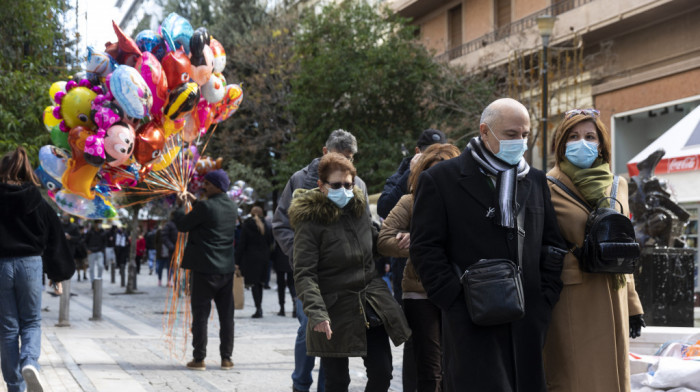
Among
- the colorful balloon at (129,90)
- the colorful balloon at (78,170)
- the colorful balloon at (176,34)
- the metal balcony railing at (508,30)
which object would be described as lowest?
the colorful balloon at (78,170)

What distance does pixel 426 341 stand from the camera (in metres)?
5.98

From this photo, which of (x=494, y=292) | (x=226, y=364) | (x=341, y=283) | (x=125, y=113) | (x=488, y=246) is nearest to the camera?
(x=494, y=292)

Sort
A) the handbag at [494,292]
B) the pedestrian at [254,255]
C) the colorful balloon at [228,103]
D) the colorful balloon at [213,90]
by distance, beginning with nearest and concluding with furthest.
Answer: the handbag at [494,292], the colorful balloon at [213,90], the colorful balloon at [228,103], the pedestrian at [254,255]

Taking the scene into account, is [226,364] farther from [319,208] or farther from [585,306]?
[585,306]

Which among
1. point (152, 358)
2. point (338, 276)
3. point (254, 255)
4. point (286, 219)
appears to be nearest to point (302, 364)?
point (286, 219)

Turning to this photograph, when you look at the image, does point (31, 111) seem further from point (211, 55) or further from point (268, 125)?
point (268, 125)

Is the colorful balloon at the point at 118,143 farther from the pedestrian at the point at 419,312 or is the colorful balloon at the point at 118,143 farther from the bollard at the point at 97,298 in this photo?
the bollard at the point at 97,298

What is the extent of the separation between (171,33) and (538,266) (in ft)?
21.6

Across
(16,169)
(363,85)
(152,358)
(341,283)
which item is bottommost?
(152,358)

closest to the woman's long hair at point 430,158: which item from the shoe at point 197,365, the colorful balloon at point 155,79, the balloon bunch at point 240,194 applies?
the shoe at point 197,365

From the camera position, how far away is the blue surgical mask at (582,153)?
16.5 feet

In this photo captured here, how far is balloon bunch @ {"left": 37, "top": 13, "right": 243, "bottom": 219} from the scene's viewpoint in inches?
364

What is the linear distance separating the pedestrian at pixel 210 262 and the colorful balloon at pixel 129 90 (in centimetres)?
101

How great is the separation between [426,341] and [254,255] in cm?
1042
